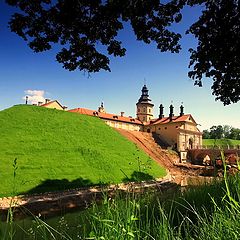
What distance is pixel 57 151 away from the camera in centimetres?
2984

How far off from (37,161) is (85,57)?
18268 mm

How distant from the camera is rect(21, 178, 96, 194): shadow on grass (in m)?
20.7

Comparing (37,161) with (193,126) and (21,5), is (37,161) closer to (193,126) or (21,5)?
(21,5)

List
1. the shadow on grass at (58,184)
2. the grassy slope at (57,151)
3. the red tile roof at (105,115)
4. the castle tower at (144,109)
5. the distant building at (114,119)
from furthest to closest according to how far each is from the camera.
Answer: the castle tower at (144,109)
the distant building at (114,119)
the red tile roof at (105,115)
the grassy slope at (57,151)
the shadow on grass at (58,184)

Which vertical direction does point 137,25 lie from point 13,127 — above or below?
above

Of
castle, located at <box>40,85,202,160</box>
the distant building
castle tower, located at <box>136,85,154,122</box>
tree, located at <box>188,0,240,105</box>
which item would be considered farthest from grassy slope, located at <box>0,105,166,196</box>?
castle tower, located at <box>136,85,154,122</box>

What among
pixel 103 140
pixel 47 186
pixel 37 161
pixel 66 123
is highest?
pixel 66 123

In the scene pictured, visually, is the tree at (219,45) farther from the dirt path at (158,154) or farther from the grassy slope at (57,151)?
the dirt path at (158,154)

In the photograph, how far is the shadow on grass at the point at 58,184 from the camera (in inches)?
814

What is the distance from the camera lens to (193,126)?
225 feet

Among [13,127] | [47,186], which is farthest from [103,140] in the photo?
[47,186]

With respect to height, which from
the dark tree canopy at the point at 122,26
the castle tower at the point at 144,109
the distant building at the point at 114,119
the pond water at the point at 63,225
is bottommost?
the pond water at the point at 63,225

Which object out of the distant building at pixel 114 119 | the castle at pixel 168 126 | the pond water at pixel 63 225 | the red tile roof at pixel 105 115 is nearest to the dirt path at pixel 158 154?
the castle at pixel 168 126

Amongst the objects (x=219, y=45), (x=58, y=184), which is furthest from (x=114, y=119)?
(x=219, y=45)
